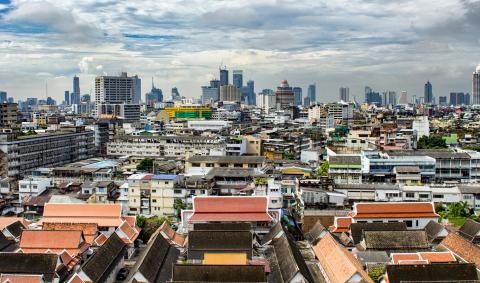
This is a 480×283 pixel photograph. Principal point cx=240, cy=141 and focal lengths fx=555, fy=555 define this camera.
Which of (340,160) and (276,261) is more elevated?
(340,160)

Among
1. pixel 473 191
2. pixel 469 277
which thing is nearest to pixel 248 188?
pixel 473 191

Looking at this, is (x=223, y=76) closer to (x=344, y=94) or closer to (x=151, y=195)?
(x=344, y=94)

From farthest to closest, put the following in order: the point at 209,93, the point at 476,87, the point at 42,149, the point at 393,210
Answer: the point at 209,93
the point at 476,87
the point at 42,149
the point at 393,210

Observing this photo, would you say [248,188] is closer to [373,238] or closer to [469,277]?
[373,238]

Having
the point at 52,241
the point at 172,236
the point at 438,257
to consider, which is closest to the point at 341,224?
the point at 438,257

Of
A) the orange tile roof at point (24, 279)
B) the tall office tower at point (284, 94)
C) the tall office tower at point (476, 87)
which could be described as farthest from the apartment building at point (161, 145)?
the tall office tower at point (476, 87)
